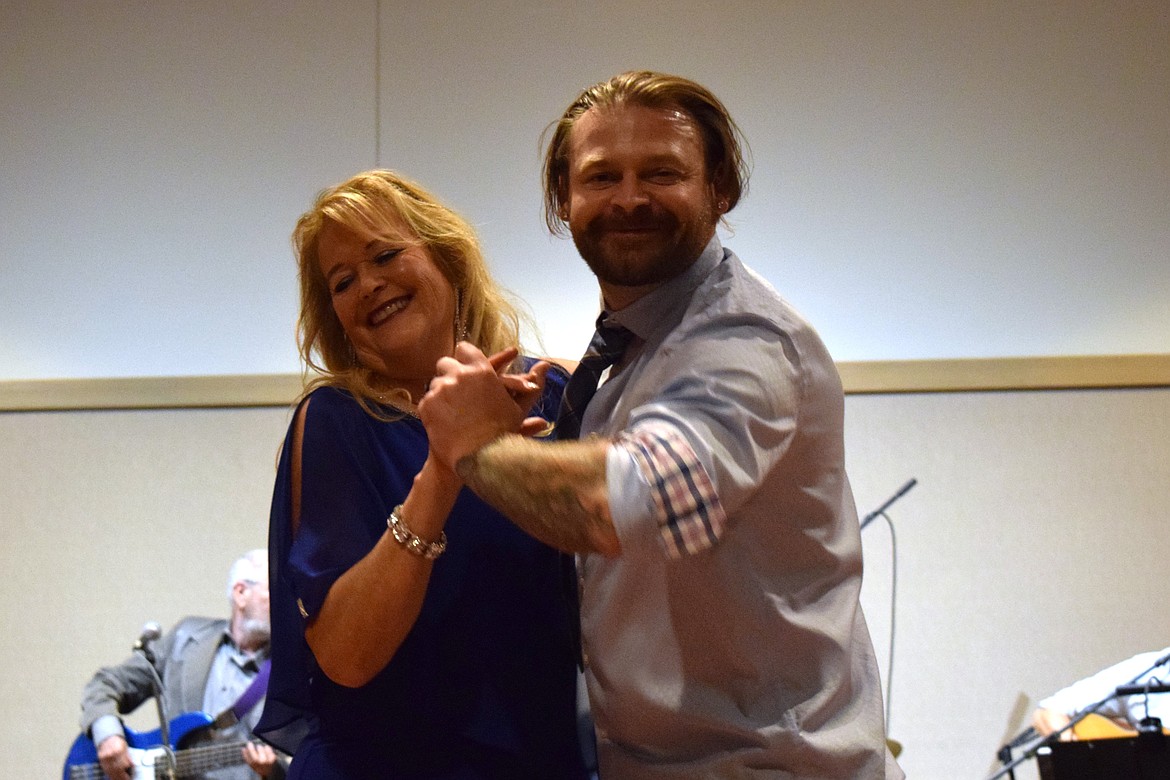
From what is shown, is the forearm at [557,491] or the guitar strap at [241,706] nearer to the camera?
the forearm at [557,491]

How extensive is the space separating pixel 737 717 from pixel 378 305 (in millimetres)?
707

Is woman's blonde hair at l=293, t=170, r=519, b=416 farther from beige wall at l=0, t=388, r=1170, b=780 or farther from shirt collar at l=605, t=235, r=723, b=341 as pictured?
beige wall at l=0, t=388, r=1170, b=780

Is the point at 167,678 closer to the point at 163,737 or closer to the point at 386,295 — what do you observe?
the point at 163,737

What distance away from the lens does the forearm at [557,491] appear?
3.86ft

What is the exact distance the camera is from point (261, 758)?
419 centimetres

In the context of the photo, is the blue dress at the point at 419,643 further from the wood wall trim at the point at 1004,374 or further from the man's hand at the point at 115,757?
the wood wall trim at the point at 1004,374

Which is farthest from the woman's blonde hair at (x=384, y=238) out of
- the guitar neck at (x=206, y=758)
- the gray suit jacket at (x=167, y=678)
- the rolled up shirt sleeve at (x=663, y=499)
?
the gray suit jacket at (x=167, y=678)

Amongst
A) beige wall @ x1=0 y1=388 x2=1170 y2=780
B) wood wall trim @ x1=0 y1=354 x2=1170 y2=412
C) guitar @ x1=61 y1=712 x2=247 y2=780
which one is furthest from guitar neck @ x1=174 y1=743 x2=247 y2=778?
wood wall trim @ x1=0 y1=354 x2=1170 y2=412

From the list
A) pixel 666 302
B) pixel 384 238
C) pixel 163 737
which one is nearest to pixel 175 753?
pixel 163 737

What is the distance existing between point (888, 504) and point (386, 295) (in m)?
3.34

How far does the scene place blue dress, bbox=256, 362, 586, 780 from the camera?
1.42m

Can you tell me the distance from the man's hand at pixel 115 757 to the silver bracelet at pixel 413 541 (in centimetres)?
335

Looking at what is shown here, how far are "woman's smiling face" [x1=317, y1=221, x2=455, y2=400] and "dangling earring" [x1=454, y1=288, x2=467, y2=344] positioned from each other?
6 centimetres

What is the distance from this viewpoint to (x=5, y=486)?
16.6 feet
